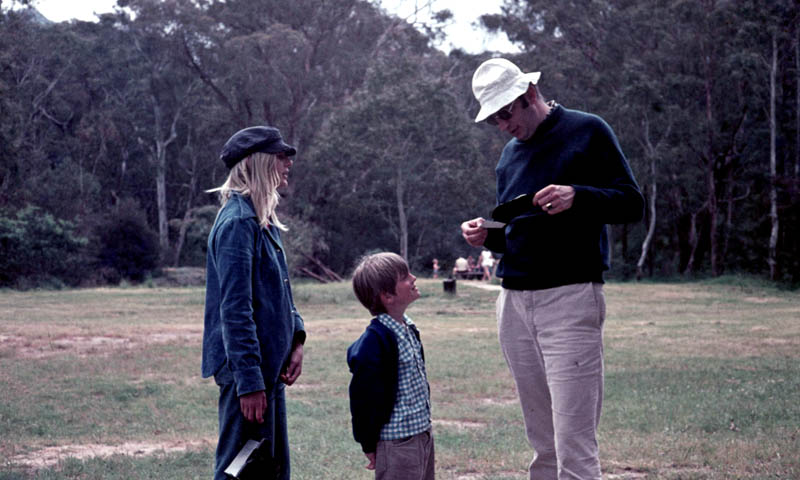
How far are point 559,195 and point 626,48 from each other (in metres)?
38.0

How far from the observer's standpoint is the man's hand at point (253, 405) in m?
3.44

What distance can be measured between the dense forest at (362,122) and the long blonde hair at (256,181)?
2725 centimetres

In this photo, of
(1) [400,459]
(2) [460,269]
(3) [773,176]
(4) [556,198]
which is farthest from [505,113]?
(2) [460,269]

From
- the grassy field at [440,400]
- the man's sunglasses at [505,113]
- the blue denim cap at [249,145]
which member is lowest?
the grassy field at [440,400]

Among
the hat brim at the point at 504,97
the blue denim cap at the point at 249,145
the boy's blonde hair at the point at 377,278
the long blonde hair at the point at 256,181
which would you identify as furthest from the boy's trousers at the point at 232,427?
the hat brim at the point at 504,97

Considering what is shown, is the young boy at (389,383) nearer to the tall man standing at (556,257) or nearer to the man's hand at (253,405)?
the man's hand at (253,405)

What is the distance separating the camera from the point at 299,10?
4428 cm

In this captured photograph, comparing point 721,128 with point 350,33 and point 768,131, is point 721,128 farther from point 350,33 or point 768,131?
point 350,33

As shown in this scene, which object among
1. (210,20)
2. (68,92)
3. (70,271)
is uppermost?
(210,20)

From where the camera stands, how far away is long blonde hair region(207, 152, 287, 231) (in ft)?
12.2

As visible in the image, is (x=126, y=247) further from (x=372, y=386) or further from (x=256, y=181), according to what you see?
(x=372, y=386)

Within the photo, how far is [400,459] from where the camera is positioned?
137 inches

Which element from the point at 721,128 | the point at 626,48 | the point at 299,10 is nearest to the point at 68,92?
the point at 299,10

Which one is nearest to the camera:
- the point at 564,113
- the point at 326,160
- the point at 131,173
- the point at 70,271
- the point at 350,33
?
the point at 564,113
